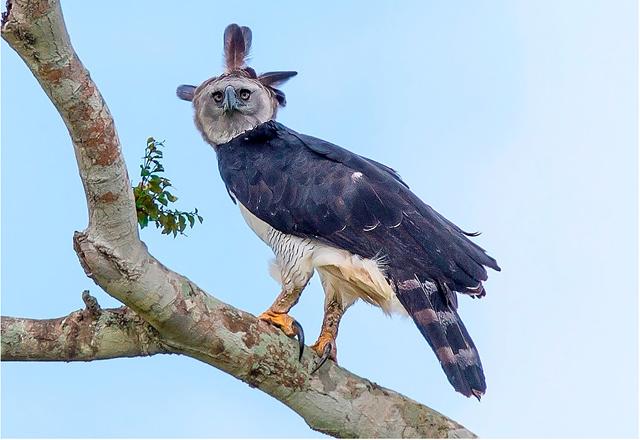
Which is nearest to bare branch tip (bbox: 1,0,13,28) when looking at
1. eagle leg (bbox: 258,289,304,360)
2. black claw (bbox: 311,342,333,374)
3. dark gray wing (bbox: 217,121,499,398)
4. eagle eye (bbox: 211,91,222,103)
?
eagle leg (bbox: 258,289,304,360)

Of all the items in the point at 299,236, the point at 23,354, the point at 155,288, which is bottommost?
the point at 23,354

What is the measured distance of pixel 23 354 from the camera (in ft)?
16.8

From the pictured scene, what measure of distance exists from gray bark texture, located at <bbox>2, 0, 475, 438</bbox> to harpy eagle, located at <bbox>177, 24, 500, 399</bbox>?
30cm

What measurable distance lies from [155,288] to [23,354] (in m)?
0.75

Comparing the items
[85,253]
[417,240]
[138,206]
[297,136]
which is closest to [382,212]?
[417,240]

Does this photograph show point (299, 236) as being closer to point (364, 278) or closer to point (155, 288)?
point (364, 278)

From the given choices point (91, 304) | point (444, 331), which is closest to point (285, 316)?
point (444, 331)

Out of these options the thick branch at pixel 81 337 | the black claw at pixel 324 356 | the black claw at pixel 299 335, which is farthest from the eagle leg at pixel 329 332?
the thick branch at pixel 81 337

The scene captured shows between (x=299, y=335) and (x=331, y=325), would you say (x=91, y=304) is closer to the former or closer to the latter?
(x=299, y=335)

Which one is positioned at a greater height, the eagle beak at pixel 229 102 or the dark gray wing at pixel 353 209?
the eagle beak at pixel 229 102

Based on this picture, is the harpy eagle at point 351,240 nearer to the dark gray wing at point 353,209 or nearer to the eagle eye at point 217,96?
the dark gray wing at point 353,209

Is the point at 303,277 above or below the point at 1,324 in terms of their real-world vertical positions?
above

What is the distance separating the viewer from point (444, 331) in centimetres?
580

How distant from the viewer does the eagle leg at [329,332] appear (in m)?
5.71
